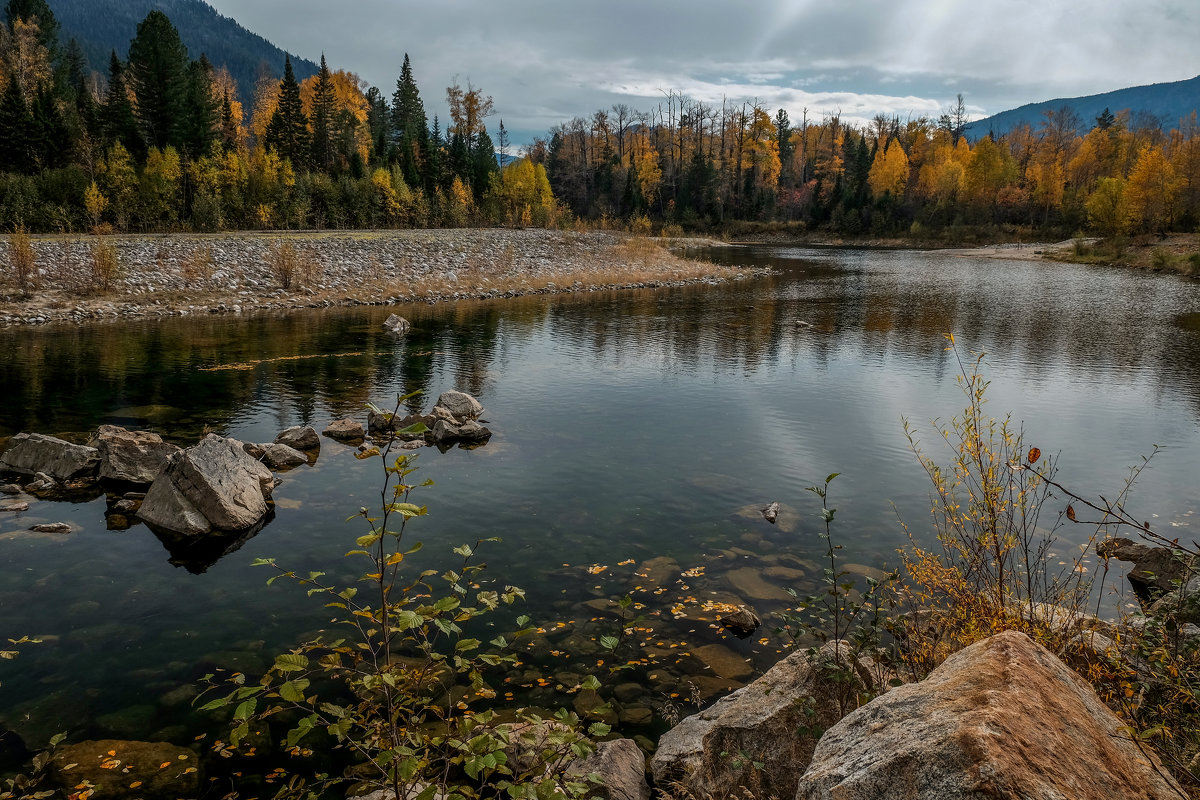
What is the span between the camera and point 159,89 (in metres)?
61.7

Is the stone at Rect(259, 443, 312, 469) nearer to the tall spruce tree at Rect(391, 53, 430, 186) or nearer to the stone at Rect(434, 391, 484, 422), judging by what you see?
the stone at Rect(434, 391, 484, 422)

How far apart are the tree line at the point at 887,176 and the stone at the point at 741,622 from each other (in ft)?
265

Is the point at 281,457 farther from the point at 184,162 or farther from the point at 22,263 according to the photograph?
the point at 184,162

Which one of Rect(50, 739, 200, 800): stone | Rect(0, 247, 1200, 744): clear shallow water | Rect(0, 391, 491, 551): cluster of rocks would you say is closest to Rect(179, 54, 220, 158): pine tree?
Rect(0, 247, 1200, 744): clear shallow water

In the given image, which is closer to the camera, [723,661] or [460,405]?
[723,661]

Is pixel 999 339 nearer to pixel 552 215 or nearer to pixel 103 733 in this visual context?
pixel 103 733

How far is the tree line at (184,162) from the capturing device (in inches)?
1982

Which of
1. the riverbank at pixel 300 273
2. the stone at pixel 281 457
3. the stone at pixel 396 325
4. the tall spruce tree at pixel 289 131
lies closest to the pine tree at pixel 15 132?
the tall spruce tree at pixel 289 131

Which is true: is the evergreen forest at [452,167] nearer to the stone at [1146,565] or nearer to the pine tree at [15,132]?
the pine tree at [15,132]

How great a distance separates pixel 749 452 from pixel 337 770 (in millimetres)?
9435

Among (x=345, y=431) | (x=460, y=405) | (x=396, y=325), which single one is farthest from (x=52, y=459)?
(x=396, y=325)

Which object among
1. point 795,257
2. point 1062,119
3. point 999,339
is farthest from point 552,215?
point 1062,119

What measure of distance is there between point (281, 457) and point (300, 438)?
2.83 feet

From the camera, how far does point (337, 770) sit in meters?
5.52
